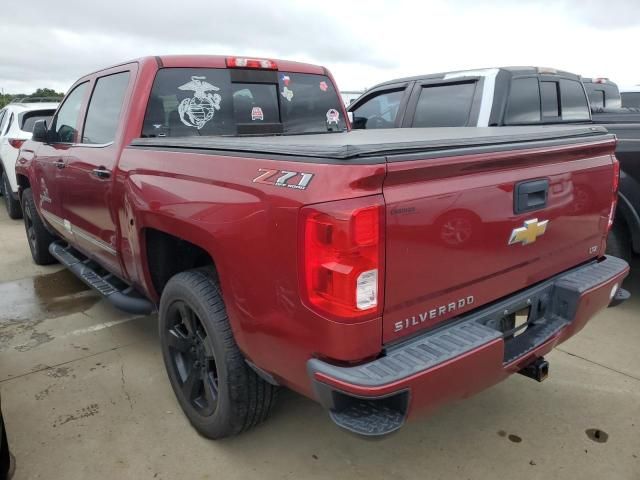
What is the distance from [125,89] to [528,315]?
8.95ft

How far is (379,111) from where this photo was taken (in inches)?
246

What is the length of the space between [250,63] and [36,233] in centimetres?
334

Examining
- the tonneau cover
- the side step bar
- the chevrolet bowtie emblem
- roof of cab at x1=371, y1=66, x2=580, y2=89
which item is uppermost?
roof of cab at x1=371, y1=66, x2=580, y2=89

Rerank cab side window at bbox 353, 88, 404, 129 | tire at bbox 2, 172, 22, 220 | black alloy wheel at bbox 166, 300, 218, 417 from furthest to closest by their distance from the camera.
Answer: tire at bbox 2, 172, 22, 220 → cab side window at bbox 353, 88, 404, 129 → black alloy wheel at bbox 166, 300, 218, 417

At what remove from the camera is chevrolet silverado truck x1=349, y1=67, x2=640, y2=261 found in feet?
13.2

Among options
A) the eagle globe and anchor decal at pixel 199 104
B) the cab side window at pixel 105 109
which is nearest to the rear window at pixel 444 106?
the eagle globe and anchor decal at pixel 199 104

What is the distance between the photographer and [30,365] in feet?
11.1

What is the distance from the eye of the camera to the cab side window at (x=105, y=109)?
11.0ft

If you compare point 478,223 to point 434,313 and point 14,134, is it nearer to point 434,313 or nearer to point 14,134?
point 434,313

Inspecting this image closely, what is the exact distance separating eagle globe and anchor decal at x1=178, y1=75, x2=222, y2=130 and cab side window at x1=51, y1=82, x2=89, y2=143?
118 cm

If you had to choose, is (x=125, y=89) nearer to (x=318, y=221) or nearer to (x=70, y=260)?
(x=70, y=260)

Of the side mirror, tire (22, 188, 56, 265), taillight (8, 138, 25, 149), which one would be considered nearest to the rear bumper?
the side mirror

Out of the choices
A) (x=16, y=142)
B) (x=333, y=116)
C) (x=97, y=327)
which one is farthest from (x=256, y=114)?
(x=16, y=142)

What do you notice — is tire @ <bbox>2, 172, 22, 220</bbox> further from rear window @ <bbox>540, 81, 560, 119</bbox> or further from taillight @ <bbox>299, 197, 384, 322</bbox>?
taillight @ <bbox>299, 197, 384, 322</bbox>
